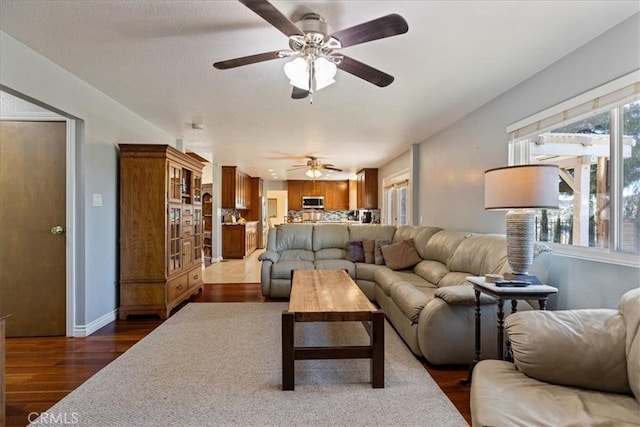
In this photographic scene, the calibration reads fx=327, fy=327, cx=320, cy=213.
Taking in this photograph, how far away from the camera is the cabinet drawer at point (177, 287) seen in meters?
3.75

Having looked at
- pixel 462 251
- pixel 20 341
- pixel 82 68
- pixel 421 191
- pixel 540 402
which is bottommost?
pixel 20 341

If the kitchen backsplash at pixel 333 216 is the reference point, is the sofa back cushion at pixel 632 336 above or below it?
below

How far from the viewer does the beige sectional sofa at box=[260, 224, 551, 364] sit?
2385 mm

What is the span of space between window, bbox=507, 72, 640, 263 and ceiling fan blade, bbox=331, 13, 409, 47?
1486 millimetres

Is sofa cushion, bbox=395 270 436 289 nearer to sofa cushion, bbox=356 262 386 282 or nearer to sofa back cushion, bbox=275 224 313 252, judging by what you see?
sofa cushion, bbox=356 262 386 282

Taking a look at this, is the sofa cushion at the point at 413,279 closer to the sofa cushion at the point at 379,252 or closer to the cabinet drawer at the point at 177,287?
the sofa cushion at the point at 379,252

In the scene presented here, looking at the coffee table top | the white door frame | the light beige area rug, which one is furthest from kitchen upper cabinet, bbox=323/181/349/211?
the white door frame

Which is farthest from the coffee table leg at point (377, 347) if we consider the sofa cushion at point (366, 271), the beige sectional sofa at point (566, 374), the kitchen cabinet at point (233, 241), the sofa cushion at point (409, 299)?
the kitchen cabinet at point (233, 241)

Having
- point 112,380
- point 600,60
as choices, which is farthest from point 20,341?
point 600,60

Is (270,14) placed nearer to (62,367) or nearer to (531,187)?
(531,187)

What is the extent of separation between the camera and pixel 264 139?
5.11m

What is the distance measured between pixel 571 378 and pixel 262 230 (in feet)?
32.2

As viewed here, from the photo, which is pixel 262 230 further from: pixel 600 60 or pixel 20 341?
pixel 600 60

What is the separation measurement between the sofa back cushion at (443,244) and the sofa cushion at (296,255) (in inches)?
64.4
